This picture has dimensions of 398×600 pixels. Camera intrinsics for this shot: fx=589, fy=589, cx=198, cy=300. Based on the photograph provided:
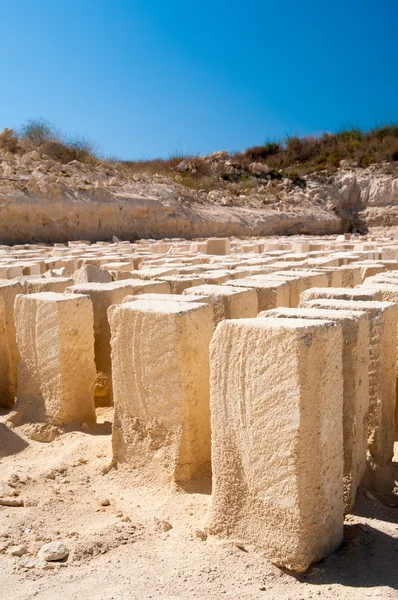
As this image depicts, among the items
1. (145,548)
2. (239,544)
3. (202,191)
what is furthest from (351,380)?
(202,191)

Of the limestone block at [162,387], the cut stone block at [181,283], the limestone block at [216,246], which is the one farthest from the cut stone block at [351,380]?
the limestone block at [216,246]

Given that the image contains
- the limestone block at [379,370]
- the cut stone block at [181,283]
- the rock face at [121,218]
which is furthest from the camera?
the rock face at [121,218]

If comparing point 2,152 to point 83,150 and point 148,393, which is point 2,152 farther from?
point 148,393

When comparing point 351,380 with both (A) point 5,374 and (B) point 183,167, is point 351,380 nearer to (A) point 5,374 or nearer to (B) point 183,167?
(A) point 5,374

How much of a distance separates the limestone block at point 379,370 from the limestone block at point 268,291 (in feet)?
3.70

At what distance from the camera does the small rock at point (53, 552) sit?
227 centimetres

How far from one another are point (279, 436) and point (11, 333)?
2647mm

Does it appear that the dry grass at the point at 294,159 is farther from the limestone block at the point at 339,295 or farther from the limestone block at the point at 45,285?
the limestone block at the point at 339,295

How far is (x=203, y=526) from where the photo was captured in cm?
241

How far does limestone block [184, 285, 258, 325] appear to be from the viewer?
3.54 meters

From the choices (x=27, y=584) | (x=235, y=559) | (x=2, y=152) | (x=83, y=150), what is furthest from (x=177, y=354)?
(x=83, y=150)

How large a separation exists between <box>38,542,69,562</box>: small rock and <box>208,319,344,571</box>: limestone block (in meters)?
0.58

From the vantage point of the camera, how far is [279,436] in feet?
7.09

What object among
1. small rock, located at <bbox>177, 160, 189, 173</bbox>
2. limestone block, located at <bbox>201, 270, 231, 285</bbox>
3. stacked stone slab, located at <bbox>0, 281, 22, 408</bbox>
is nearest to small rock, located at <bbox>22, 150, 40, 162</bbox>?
small rock, located at <bbox>177, 160, 189, 173</bbox>
